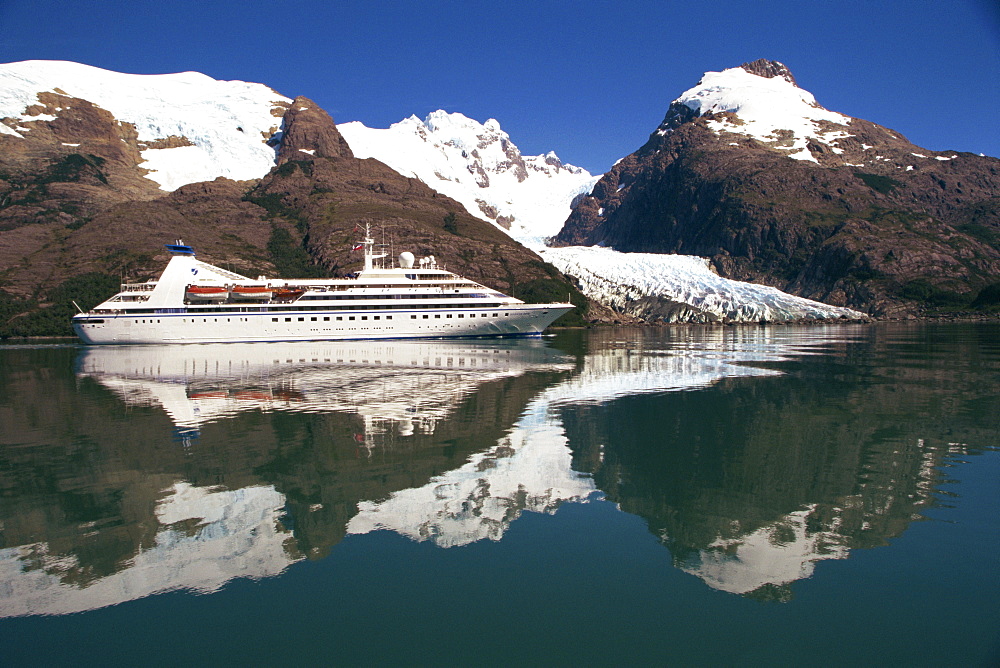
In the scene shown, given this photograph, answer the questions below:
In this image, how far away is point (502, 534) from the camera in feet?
42.8

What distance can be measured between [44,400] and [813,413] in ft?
120

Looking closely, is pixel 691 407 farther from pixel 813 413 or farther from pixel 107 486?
pixel 107 486

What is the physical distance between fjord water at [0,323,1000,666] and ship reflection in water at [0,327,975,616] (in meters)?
0.09

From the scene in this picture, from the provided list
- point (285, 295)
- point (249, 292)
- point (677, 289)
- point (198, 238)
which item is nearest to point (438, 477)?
point (285, 295)

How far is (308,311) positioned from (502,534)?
72.9 m

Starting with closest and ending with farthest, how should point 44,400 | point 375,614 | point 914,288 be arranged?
point 375,614 < point 44,400 < point 914,288

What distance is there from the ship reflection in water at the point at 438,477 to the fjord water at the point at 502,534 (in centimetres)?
9

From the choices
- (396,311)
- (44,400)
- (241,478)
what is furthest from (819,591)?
(396,311)

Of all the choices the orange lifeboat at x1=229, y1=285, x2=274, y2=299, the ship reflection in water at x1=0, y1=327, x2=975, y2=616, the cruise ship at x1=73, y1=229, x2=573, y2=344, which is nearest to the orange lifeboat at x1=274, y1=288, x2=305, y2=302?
the cruise ship at x1=73, y1=229, x2=573, y2=344

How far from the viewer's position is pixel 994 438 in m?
20.8

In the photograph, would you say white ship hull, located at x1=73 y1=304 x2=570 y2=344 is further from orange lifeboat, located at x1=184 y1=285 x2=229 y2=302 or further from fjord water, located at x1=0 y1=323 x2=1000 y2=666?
fjord water, located at x1=0 y1=323 x2=1000 y2=666

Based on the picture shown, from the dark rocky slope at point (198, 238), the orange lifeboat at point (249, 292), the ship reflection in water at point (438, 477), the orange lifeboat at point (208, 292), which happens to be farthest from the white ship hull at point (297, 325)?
the ship reflection in water at point (438, 477)

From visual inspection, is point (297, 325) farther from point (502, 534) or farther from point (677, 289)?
point (677, 289)

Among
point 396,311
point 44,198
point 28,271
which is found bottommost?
point 396,311
